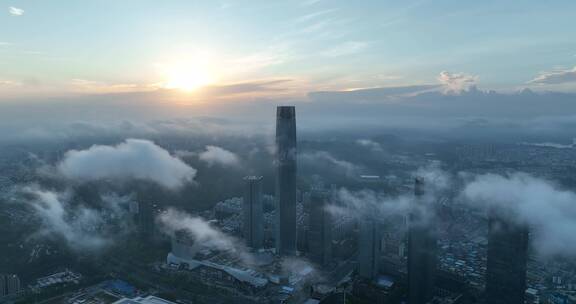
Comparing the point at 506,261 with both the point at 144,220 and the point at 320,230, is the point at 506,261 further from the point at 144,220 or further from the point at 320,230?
the point at 144,220

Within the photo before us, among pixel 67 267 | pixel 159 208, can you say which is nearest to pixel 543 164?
pixel 159 208

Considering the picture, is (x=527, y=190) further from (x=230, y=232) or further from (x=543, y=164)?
(x=230, y=232)

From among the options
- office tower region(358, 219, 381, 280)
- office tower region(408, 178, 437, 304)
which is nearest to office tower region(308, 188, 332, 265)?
office tower region(358, 219, 381, 280)

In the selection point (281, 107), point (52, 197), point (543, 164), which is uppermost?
point (281, 107)

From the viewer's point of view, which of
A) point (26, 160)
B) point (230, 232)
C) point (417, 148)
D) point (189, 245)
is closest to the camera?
point (189, 245)

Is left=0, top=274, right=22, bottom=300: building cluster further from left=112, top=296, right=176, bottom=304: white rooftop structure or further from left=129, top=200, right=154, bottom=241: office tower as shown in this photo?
left=129, top=200, right=154, bottom=241: office tower

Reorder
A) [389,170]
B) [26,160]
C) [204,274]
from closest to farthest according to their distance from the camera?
1. [204,274]
2. [389,170]
3. [26,160]

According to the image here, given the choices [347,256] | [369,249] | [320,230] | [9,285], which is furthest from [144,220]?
[369,249]
